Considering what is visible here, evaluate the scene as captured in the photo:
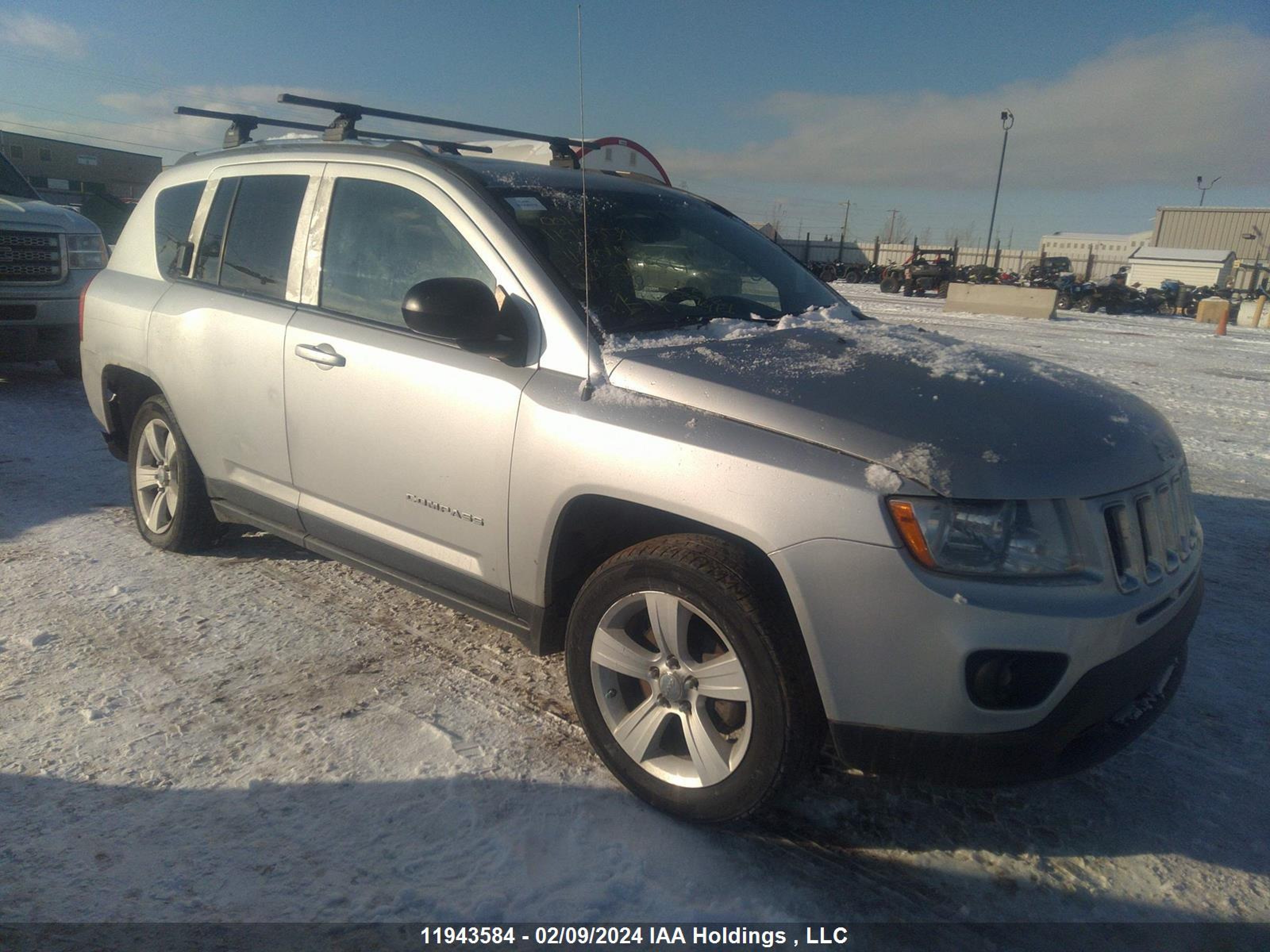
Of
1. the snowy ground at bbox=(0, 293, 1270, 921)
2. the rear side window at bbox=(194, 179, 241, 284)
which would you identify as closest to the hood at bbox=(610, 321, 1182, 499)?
the snowy ground at bbox=(0, 293, 1270, 921)

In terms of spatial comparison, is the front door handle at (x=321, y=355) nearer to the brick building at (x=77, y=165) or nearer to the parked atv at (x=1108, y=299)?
the parked atv at (x=1108, y=299)

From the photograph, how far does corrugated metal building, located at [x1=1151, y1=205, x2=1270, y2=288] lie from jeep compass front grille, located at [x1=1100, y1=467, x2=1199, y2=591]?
2324 inches

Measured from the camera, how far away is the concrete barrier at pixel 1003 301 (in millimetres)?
22250

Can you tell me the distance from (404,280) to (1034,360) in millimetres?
2295

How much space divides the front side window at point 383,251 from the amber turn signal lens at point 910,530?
4.96 feet

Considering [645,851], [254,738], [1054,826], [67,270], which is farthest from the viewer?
[67,270]

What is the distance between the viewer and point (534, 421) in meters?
2.60

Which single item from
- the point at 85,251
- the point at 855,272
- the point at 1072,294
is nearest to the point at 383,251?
the point at 85,251

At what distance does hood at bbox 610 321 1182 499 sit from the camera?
209cm

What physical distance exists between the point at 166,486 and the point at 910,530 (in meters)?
3.71

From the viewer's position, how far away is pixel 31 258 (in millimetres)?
7590

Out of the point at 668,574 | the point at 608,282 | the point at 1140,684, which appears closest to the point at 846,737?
the point at 668,574

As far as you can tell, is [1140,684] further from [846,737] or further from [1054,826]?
[846,737]

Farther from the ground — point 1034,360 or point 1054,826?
point 1034,360
